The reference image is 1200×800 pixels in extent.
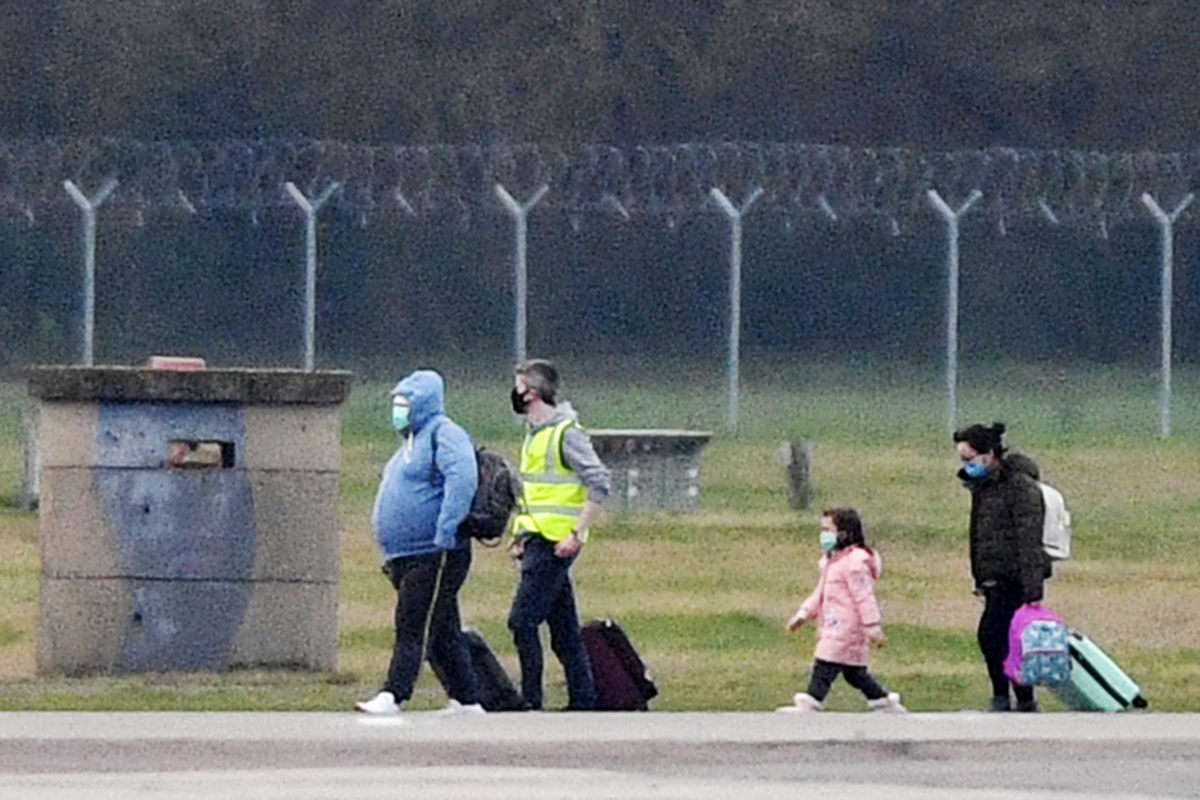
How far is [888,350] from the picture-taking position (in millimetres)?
29953

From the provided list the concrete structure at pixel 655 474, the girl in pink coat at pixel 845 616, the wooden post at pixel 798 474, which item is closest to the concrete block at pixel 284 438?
the girl in pink coat at pixel 845 616

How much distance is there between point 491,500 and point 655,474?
9608 millimetres

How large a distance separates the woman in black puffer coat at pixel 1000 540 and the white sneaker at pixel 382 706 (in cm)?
262

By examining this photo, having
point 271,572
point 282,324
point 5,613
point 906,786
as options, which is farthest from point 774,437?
point 906,786

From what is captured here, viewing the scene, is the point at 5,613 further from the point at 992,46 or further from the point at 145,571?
the point at 992,46

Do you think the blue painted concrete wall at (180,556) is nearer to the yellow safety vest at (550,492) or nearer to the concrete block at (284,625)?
the concrete block at (284,625)

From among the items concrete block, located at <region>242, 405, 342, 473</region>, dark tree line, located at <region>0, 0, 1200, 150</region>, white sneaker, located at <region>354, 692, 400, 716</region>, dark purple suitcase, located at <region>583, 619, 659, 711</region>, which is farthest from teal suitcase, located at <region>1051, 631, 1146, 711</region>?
dark tree line, located at <region>0, 0, 1200, 150</region>

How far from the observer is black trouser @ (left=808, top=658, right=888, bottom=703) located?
12.9m

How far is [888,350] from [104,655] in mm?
17068

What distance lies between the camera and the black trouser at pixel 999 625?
517 inches

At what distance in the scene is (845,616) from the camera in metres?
12.8

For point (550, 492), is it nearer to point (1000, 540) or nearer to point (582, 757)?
point (582, 757)

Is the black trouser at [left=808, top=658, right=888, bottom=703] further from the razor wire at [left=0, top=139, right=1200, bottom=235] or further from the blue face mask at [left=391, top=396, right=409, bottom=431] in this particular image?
the razor wire at [left=0, top=139, right=1200, bottom=235]

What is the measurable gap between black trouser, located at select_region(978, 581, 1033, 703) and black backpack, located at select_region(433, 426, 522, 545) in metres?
2.13
